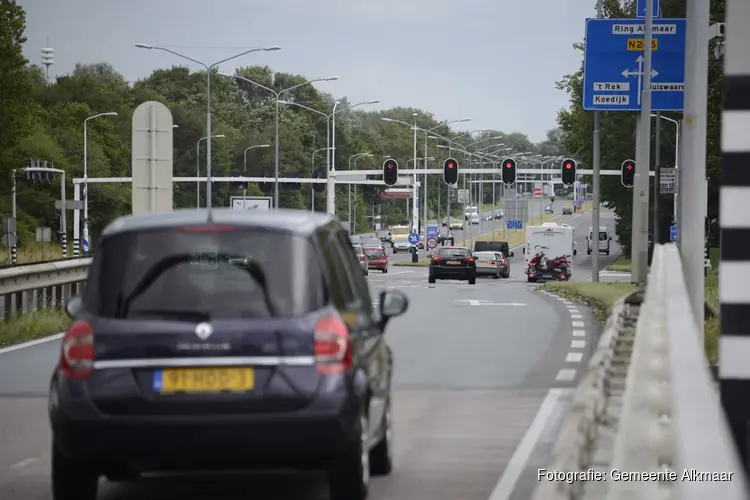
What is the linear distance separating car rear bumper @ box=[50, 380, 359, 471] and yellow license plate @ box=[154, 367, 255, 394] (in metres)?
0.13

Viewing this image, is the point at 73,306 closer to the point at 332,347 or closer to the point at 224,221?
the point at 224,221

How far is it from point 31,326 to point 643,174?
15454mm

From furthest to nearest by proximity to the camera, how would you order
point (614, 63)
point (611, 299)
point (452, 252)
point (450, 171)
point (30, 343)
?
point (450, 171), point (452, 252), point (614, 63), point (611, 299), point (30, 343)

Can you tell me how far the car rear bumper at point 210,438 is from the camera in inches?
278

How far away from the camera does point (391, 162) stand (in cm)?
7300

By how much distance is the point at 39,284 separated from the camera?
2019 centimetres

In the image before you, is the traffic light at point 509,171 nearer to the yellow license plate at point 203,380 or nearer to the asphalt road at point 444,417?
the asphalt road at point 444,417

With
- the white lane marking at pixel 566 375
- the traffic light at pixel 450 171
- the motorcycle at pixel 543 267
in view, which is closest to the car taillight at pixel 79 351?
the white lane marking at pixel 566 375

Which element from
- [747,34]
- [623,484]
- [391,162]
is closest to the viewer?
[623,484]

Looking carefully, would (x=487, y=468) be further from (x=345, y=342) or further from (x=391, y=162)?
(x=391, y=162)

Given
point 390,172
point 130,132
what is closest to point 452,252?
point 390,172

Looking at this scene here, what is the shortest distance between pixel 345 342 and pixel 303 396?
359 mm

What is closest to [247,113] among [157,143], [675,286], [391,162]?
[391,162]

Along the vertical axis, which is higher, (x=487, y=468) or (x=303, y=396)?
(x=303, y=396)
